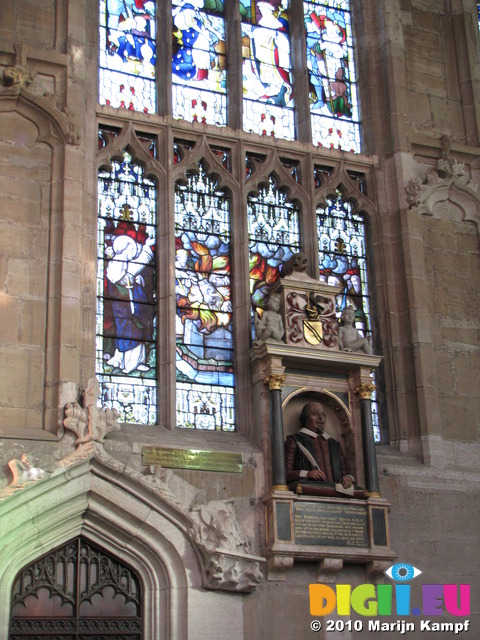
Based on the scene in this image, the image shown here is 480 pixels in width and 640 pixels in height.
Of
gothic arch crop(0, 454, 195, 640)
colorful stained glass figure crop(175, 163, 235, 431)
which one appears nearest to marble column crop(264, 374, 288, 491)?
colorful stained glass figure crop(175, 163, 235, 431)

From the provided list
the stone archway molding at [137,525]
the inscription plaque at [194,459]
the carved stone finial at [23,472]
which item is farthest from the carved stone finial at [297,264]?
the carved stone finial at [23,472]

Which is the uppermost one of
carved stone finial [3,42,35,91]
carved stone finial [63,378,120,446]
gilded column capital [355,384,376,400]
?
carved stone finial [3,42,35,91]

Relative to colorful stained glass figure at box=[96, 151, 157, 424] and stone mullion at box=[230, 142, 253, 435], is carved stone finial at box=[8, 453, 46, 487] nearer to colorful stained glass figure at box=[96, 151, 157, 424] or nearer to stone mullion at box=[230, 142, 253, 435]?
colorful stained glass figure at box=[96, 151, 157, 424]

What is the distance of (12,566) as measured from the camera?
10406 mm

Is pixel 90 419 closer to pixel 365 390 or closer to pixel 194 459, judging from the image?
pixel 194 459

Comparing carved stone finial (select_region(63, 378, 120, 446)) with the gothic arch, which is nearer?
the gothic arch

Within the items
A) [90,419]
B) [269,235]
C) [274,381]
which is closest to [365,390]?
[274,381]

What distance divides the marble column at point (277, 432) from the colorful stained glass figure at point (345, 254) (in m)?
1.77

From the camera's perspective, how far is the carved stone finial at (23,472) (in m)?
10.4

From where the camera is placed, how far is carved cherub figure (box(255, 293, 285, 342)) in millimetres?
12102

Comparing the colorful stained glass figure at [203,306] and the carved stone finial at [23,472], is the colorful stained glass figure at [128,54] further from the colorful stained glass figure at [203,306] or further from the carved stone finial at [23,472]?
the carved stone finial at [23,472]

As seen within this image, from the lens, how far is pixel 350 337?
12602 mm

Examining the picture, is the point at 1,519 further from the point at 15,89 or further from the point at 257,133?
the point at 257,133

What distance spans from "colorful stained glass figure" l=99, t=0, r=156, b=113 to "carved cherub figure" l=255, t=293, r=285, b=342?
9.67 ft
